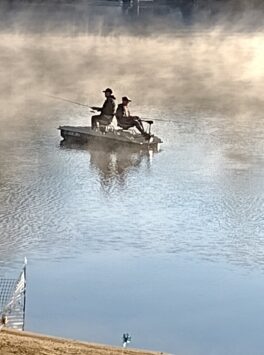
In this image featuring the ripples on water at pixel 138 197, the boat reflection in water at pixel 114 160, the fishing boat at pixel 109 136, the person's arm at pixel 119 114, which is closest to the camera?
the ripples on water at pixel 138 197

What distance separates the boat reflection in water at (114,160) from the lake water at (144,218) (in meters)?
0.02

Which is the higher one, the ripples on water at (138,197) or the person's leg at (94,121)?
the person's leg at (94,121)

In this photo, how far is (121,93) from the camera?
18.6 meters

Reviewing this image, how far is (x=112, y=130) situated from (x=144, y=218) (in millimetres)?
3767

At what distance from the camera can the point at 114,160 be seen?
511 inches

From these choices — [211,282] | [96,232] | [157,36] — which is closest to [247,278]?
[211,282]

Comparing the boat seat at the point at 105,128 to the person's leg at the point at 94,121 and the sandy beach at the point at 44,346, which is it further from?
the sandy beach at the point at 44,346

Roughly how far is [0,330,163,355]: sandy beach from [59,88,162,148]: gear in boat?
6.98m

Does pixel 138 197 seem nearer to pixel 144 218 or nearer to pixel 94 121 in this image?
pixel 144 218

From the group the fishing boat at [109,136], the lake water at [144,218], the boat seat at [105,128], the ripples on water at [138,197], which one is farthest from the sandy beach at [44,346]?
the boat seat at [105,128]

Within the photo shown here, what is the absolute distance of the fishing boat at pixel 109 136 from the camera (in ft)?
44.5

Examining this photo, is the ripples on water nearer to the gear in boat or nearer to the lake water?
the lake water

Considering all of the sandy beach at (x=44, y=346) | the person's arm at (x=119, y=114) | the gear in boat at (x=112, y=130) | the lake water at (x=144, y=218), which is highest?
the person's arm at (x=119, y=114)

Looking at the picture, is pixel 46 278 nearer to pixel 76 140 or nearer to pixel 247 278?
pixel 247 278
